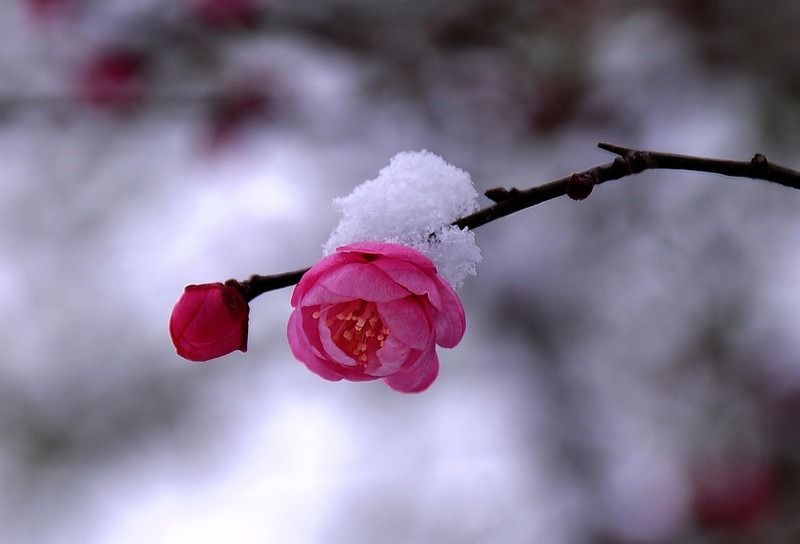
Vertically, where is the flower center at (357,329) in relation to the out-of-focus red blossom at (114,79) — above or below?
below

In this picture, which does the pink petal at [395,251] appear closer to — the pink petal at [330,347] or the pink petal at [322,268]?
the pink petal at [322,268]

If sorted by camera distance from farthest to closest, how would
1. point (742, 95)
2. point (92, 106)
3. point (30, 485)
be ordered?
point (30, 485) < point (92, 106) < point (742, 95)

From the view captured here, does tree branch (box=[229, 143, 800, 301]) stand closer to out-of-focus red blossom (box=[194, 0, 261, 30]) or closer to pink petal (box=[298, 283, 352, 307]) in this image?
pink petal (box=[298, 283, 352, 307])

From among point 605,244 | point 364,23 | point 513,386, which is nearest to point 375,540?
point 513,386

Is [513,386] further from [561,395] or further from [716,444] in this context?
[716,444]

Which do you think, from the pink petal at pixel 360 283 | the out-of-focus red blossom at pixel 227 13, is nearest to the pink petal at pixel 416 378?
the pink petal at pixel 360 283

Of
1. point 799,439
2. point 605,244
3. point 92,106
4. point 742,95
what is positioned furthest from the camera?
point 92,106

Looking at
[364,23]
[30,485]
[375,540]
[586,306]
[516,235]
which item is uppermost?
[364,23]
